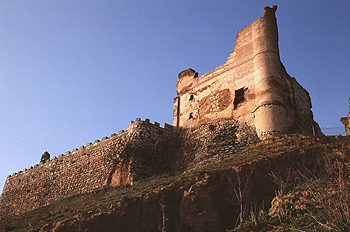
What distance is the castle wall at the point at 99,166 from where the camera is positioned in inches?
701

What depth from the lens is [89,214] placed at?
9.69m

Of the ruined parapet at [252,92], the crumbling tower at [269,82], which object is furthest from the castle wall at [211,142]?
the crumbling tower at [269,82]

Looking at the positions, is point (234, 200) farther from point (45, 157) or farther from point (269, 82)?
point (45, 157)

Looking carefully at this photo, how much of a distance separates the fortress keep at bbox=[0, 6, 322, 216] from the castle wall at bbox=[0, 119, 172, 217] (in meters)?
0.05

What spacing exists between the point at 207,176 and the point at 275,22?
11.5 m

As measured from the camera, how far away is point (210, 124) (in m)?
18.1

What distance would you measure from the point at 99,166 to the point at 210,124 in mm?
6846

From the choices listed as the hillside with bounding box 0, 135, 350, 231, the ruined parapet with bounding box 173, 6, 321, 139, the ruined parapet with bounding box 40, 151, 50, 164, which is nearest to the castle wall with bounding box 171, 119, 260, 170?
the ruined parapet with bounding box 173, 6, 321, 139

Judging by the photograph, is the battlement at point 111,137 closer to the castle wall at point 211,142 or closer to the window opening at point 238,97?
the castle wall at point 211,142

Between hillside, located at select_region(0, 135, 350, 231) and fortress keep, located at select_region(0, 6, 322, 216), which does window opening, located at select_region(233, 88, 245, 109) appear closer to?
fortress keep, located at select_region(0, 6, 322, 216)

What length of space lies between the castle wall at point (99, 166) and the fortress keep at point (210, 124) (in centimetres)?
5

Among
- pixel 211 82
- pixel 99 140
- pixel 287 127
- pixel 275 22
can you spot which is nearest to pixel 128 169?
pixel 99 140

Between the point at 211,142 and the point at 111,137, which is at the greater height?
the point at 111,137

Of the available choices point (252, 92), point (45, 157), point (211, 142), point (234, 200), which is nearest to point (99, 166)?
point (211, 142)
